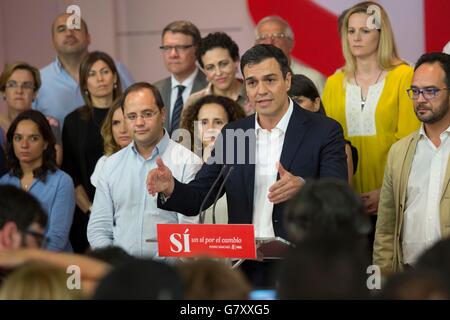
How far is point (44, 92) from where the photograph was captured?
6398 mm

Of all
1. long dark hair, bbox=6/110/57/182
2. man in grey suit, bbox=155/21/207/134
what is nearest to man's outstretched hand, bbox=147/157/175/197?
long dark hair, bbox=6/110/57/182

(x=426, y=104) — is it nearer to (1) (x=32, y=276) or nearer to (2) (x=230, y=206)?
(2) (x=230, y=206)

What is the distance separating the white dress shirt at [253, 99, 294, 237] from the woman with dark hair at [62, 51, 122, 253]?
64.3 inches

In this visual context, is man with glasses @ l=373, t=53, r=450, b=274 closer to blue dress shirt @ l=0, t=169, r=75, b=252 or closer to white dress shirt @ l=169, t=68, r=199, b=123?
blue dress shirt @ l=0, t=169, r=75, b=252

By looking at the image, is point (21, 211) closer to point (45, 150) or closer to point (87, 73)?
point (45, 150)

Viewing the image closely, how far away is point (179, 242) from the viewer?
13.4 feet

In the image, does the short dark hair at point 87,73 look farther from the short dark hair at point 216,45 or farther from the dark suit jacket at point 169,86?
the short dark hair at point 216,45

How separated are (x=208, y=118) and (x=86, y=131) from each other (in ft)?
2.67

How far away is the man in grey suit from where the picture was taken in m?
6.21

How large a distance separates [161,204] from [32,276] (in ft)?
6.97

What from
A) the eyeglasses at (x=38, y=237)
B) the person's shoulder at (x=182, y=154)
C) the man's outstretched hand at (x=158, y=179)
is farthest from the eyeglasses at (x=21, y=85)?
the eyeglasses at (x=38, y=237)

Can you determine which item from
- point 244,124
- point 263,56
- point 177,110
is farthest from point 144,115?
point 177,110

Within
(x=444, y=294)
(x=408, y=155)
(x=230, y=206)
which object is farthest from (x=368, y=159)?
(x=444, y=294)

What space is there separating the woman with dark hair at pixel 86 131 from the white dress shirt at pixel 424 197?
1.98 metres
